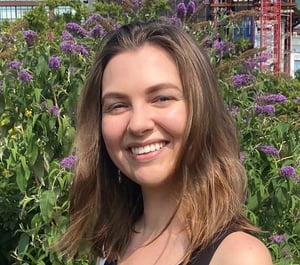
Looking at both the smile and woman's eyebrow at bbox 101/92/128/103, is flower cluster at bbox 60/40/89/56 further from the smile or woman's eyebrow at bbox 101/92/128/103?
the smile

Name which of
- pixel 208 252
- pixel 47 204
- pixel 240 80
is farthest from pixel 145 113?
pixel 240 80

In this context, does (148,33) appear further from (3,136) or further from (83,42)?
(83,42)

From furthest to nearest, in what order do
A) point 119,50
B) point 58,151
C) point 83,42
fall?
point 83,42 → point 58,151 → point 119,50

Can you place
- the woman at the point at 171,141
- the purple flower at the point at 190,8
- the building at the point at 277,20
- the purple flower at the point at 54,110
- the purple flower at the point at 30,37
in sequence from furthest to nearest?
the building at the point at 277,20
the purple flower at the point at 190,8
the purple flower at the point at 30,37
the purple flower at the point at 54,110
the woman at the point at 171,141

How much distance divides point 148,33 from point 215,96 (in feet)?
0.74

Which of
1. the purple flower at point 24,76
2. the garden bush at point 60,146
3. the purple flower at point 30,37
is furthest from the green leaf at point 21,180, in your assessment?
the purple flower at point 30,37

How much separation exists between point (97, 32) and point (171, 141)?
1.97 m

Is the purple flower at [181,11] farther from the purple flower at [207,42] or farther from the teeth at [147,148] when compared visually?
the teeth at [147,148]

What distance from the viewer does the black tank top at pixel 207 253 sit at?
1.31 metres

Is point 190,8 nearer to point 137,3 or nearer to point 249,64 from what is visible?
point 137,3

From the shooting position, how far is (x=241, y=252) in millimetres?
1234

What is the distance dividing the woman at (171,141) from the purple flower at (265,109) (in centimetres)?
142

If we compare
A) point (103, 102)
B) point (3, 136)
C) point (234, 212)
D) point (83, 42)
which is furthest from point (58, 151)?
point (234, 212)

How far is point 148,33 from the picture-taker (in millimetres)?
1533
